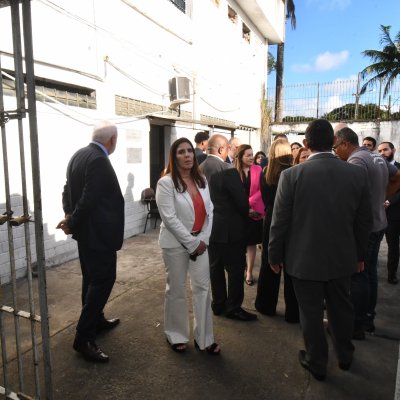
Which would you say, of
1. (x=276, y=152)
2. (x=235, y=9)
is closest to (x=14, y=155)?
(x=276, y=152)

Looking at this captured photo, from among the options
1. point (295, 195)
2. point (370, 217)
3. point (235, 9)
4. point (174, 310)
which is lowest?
point (174, 310)

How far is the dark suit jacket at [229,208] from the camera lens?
3232mm

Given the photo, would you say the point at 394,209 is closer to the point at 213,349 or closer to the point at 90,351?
the point at 213,349

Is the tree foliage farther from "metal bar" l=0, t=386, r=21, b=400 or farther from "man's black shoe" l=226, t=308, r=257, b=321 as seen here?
"metal bar" l=0, t=386, r=21, b=400

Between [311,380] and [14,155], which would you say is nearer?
[311,380]

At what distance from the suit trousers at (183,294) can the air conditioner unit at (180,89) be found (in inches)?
207

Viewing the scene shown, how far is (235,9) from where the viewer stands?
1155 cm

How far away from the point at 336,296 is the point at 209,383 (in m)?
1.10

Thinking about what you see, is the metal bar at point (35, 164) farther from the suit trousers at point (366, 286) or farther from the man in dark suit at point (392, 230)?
the man in dark suit at point (392, 230)

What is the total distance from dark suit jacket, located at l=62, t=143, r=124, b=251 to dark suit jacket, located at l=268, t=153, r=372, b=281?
1280 mm

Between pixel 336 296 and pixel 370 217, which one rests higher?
pixel 370 217

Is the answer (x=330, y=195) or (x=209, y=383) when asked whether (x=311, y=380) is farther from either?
(x=330, y=195)

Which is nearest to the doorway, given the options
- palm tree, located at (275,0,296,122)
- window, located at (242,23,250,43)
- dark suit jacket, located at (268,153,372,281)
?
dark suit jacket, located at (268,153,372,281)

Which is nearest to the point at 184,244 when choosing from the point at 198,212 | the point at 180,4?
the point at 198,212
